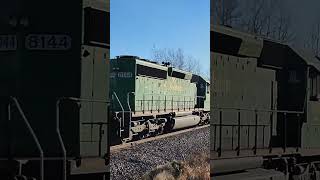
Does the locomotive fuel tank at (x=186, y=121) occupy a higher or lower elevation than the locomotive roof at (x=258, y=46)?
lower

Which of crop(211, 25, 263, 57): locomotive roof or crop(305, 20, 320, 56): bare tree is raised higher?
crop(305, 20, 320, 56): bare tree

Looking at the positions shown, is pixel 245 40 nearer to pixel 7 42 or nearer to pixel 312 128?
pixel 7 42

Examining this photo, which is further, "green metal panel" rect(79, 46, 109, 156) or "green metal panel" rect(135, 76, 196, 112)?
"green metal panel" rect(135, 76, 196, 112)

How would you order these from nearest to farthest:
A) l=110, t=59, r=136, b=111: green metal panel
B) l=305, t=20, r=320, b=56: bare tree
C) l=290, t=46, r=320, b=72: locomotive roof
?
l=110, t=59, r=136, b=111: green metal panel → l=305, t=20, r=320, b=56: bare tree → l=290, t=46, r=320, b=72: locomotive roof

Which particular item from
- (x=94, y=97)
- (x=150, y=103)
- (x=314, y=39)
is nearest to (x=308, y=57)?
(x=314, y=39)

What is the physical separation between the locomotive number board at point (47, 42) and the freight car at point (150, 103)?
0.39m

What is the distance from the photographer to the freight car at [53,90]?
222 centimetres

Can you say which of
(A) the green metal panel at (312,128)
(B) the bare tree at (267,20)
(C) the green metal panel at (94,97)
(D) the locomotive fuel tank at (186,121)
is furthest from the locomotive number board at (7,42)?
(A) the green metal panel at (312,128)

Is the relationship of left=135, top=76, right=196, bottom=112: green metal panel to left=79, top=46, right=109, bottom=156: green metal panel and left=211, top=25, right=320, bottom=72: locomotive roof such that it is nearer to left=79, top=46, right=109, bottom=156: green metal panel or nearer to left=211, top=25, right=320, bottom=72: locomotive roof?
left=79, top=46, right=109, bottom=156: green metal panel

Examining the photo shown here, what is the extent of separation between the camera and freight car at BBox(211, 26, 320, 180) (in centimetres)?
264

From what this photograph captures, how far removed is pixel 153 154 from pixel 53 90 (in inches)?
29.3

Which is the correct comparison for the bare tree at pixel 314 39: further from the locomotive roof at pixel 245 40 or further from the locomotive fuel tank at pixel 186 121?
the locomotive fuel tank at pixel 186 121

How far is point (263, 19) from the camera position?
2.90 m

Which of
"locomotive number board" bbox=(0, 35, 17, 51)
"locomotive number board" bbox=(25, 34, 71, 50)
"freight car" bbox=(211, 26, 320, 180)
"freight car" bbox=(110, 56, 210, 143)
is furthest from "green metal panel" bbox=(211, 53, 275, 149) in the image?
"locomotive number board" bbox=(0, 35, 17, 51)
